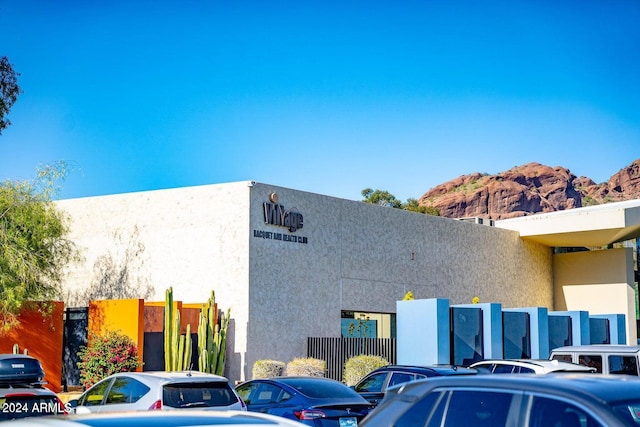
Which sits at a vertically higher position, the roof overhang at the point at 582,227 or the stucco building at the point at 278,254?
the roof overhang at the point at 582,227

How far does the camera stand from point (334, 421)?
41.6 ft

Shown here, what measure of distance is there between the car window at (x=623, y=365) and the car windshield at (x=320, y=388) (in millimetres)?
4978

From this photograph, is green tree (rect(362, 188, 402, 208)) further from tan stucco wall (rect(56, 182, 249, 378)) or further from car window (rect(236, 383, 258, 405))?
car window (rect(236, 383, 258, 405))

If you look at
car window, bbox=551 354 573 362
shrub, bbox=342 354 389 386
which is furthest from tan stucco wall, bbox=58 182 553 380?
car window, bbox=551 354 573 362

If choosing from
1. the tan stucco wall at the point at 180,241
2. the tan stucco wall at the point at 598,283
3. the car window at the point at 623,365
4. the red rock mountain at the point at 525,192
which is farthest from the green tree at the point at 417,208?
the car window at the point at 623,365

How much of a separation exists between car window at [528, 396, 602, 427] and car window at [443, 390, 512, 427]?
0.20m

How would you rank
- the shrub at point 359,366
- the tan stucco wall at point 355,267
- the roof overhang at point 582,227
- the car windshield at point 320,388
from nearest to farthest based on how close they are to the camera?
the car windshield at point 320,388 → the shrub at point 359,366 → the tan stucco wall at point 355,267 → the roof overhang at point 582,227

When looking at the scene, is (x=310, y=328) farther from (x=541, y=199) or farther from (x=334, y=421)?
(x=541, y=199)

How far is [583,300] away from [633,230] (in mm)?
4689

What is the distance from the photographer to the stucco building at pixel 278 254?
26.7 metres

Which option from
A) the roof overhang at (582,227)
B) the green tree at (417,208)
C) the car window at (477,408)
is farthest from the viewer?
the green tree at (417,208)

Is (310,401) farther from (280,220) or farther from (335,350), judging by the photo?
(280,220)

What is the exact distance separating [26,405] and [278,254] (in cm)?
1672

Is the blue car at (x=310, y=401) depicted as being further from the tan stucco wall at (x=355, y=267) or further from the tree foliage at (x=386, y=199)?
the tree foliage at (x=386, y=199)
